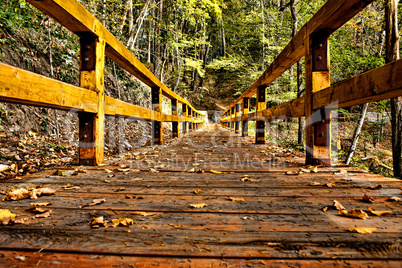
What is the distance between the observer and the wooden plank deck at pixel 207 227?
0.72m

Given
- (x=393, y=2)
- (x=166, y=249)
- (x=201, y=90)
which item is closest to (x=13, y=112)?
(x=166, y=249)

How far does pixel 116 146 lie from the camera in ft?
17.1

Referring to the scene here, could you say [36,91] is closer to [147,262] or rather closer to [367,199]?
[147,262]

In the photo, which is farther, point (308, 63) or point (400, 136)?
point (400, 136)

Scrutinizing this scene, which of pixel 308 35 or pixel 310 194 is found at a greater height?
pixel 308 35

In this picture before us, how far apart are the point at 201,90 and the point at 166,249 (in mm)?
27386

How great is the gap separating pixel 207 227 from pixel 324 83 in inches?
82.9

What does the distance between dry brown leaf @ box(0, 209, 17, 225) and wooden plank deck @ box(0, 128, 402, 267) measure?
48 mm

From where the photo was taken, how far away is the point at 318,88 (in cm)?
223

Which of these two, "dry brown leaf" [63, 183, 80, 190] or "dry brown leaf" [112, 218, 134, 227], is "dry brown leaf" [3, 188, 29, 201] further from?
"dry brown leaf" [112, 218, 134, 227]

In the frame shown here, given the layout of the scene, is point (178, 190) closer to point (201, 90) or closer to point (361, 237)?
point (361, 237)

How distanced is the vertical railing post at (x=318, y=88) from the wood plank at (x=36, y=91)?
7.79 ft

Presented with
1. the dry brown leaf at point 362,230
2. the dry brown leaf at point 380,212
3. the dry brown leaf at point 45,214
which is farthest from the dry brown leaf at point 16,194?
the dry brown leaf at point 380,212

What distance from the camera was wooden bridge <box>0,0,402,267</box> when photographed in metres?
0.75
